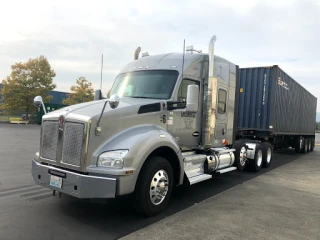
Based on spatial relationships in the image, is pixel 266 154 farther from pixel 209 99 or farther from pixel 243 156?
pixel 209 99

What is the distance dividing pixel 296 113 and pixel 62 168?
43.9ft

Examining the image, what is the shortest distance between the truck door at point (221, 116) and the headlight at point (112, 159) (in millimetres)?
3517

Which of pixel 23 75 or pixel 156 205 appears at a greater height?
pixel 23 75

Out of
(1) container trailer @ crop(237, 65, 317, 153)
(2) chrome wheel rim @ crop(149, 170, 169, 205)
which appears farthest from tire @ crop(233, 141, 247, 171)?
(2) chrome wheel rim @ crop(149, 170, 169, 205)

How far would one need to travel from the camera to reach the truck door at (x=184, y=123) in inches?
211

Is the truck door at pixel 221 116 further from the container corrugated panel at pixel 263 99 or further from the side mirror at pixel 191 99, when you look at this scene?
the container corrugated panel at pixel 263 99

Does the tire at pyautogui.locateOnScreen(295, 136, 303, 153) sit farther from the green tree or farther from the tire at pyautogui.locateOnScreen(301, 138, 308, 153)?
the green tree

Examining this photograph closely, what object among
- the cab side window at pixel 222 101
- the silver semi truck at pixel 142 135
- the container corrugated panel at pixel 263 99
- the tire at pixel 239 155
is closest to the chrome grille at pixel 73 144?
the silver semi truck at pixel 142 135

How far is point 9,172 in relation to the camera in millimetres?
7238

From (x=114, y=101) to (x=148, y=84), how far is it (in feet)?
5.04

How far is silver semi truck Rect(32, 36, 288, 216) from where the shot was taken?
4059 mm

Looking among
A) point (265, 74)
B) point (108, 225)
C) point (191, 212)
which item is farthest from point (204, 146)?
point (265, 74)

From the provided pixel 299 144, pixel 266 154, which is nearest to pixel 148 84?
pixel 266 154

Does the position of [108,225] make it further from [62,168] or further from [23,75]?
[23,75]
